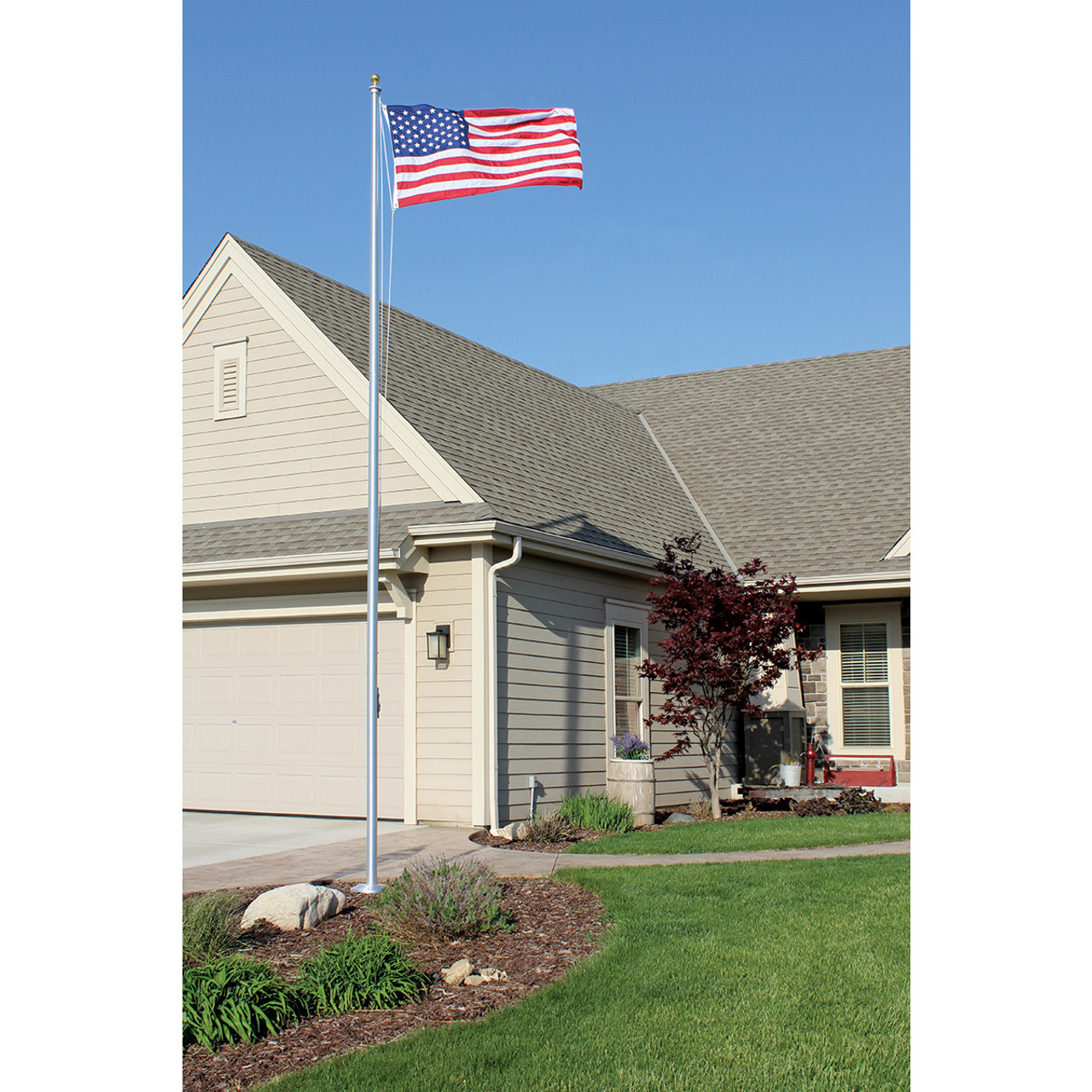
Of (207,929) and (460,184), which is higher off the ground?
(460,184)

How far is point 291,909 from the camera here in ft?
21.5

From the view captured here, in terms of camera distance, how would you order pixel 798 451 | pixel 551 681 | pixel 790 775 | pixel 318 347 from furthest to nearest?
pixel 798 451 < pixel 790 775 < pixel 318 347 < pixel 551 681

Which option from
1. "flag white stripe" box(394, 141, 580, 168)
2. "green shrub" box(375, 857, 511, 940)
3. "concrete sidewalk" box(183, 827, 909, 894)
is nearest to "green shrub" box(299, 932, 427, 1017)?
"green shrub" box(375, 857, 511, 940)

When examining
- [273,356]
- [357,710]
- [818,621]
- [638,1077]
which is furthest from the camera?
[818,621]

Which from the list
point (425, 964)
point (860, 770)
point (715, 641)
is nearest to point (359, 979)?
point (425, 964)

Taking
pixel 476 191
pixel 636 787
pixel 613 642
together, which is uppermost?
pixel 476 191

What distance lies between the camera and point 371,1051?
4.45 meters

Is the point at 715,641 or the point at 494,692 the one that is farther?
the point at 715,641

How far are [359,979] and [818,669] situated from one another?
37.9 ft

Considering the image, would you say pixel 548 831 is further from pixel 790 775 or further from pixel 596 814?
pixel 790 775

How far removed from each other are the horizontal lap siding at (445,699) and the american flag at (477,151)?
4158 mm
